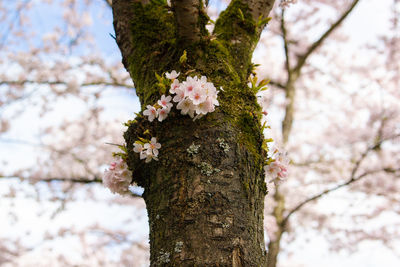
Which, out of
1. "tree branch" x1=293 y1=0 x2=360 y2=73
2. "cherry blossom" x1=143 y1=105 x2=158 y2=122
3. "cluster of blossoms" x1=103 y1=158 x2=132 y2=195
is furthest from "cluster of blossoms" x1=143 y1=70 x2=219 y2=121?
"tree branch" x1=293 y1=0 x2=360 y2=73

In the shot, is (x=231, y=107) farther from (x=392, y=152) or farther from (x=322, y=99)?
(x=322, y=99)

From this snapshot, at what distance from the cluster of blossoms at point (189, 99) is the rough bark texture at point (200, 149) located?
0.04m

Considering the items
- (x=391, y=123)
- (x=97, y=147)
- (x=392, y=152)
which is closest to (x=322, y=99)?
(x=392, y=152)

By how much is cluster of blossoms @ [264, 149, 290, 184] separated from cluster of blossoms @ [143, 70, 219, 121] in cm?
53

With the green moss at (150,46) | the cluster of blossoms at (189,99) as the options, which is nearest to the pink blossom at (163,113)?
the cluster of blossoms at (189,99)

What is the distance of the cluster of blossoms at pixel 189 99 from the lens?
4.48 ft

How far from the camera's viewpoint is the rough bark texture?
1.21 meters

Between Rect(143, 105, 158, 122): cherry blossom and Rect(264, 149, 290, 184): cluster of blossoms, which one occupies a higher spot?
Rect(143, 105, 158, 122): cherry blossom

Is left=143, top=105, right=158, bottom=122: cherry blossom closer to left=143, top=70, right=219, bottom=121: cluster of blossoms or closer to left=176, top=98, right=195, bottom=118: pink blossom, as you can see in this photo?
left=143, top=70, right=219, bottom=121: cluster of blossoms

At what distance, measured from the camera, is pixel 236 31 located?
1853 millimetres

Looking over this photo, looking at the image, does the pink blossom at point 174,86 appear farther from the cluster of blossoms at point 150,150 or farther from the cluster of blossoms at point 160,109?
the cluster of blossoms at point 150,150

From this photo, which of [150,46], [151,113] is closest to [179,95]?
[151,113]

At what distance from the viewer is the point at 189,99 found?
137 cm

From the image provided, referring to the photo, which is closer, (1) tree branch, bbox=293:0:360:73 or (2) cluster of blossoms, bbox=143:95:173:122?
(2) cluster of blossoms, bbox=143:95:173:122
